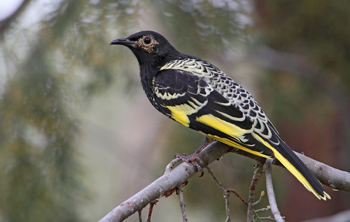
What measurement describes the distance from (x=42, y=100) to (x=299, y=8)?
2.77 metres

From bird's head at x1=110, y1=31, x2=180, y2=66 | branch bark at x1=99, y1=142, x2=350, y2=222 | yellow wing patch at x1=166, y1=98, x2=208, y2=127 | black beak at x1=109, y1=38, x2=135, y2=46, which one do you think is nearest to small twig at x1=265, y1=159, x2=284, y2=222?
branch bark at x1=99, y1=142, x2=350, y2=222

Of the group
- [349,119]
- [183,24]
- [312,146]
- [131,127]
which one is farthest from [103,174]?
[183,24]

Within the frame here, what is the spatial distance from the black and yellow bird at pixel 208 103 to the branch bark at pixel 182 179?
9 centimetres

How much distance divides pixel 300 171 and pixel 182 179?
0.63 meters

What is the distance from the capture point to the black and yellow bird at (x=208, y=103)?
293cm

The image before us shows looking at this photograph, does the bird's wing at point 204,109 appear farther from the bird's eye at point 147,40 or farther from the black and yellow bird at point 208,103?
the bird's eye at point 147,40

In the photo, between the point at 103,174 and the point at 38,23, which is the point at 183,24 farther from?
the point at 103,174

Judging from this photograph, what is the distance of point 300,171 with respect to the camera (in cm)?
281

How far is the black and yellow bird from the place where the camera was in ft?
9.62

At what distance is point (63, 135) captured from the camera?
4.16m

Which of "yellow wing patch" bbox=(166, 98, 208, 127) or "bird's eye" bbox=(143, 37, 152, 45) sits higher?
"bird's eye" bbox=(143, 37, 152, 45)

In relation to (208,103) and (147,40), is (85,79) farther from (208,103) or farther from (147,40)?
(208,103)

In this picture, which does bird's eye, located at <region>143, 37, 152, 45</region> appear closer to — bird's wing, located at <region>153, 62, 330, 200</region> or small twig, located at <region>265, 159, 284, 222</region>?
bird's wing, located at <region>153, 62, 330, 200</region>

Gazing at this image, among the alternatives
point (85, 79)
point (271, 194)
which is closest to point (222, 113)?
point (271, 194)
